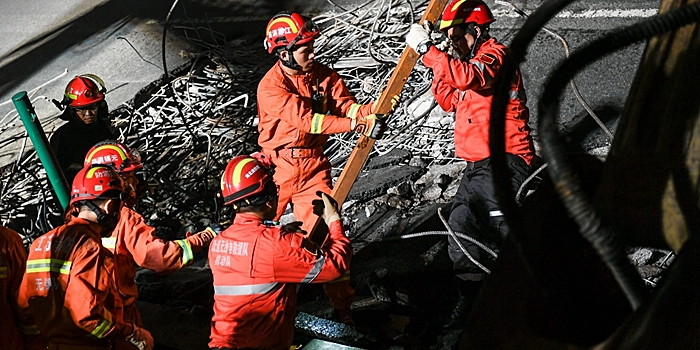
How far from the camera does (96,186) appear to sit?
14.5ft

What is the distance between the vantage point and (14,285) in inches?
172

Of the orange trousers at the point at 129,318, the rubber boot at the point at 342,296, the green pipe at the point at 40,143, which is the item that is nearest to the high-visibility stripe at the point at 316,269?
the rubber boot at the point at 342,296

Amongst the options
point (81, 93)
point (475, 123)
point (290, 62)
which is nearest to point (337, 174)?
point (290, 62)

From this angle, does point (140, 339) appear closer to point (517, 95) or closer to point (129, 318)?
point (129, 318)

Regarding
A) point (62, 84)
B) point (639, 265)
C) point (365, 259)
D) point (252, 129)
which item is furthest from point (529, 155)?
point (62, 84)

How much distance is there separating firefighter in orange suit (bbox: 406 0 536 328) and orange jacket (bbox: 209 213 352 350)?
1295 millimetres

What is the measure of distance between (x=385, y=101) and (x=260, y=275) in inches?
73.6

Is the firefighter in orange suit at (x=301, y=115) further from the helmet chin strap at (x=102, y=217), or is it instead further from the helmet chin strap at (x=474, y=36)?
the helmet chin strap at (x=102, y=217)

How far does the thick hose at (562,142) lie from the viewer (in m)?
1.37

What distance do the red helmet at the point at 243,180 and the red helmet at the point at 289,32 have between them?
1517 millimetres

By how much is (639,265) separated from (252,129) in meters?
5.09

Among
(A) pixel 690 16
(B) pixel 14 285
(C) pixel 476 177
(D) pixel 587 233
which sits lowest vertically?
(C) pixel 476 177

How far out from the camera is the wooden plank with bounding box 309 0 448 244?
4949 mm

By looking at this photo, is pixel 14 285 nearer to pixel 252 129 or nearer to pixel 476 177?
pixel 476 177
